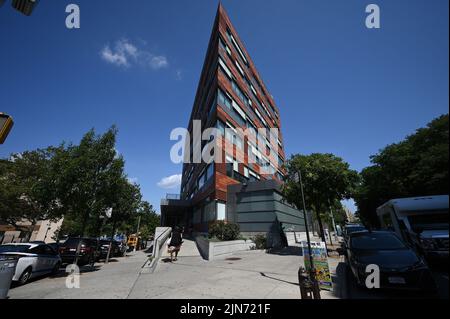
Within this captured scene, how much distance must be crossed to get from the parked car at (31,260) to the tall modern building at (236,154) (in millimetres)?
12613

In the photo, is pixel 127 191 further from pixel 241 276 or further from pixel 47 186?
pixel 241 276

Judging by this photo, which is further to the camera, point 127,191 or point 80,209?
point 127,191

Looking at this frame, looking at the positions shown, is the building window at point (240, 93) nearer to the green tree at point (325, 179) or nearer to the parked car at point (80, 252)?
the green tree at point (325, 179)

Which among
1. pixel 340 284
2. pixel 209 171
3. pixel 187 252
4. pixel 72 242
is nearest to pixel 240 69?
pixel 209 171

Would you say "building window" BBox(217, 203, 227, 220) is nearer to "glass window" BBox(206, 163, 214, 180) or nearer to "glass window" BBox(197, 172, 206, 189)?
"glass window" BBox(206, 163, 214, 180)

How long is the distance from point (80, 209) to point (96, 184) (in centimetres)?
141

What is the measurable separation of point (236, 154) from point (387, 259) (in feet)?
64.2

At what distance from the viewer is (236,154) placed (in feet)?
79.9

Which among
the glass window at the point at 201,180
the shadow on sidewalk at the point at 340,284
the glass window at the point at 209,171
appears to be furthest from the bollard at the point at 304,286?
the glass window at the point at 201,180

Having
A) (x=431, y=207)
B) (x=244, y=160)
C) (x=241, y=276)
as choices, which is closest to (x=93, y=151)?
(x=241, y=276)

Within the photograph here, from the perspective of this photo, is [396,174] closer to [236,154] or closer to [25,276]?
[25,276]

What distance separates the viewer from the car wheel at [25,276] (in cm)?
753
